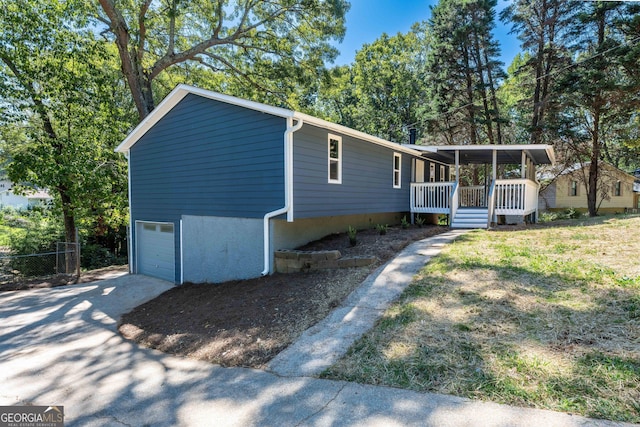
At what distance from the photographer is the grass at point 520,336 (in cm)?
324

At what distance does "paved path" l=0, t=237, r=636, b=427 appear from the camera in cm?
309

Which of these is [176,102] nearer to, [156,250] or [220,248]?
[220,248]

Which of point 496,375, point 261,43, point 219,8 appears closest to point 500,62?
point 261,43

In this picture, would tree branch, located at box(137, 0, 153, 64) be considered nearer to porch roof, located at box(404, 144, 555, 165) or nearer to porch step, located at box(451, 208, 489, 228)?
porch roof, located at box(404, 144, 555, 165)

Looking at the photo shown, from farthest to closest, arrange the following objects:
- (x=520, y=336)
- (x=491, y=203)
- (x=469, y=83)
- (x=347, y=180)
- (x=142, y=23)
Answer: (x=469, y=83)
(x=142, y=23)
(x=491, y=203)
(x=347, y=180)
(x=520, y=336)

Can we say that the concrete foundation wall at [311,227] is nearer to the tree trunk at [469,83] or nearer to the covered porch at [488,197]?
the covered porch at [488,197]

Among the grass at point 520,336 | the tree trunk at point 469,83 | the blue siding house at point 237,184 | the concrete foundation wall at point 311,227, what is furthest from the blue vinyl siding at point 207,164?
the tree trunk at point 469,83

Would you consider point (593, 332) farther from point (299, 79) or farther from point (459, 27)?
point (459, 27)

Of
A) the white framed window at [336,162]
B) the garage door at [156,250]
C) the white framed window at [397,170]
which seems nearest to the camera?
the white framed window at [336,162]

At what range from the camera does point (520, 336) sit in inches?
163

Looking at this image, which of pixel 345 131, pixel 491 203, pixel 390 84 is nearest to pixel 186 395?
pixel 345 131

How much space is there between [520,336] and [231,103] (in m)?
7.61

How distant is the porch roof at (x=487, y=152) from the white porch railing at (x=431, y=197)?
1.31 meters

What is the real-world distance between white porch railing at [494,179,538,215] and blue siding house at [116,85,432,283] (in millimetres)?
3610
